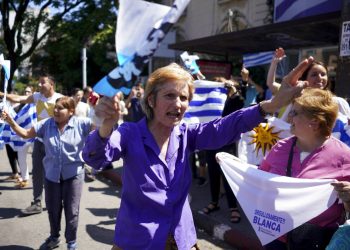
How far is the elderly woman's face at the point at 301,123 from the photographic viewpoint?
2.55 m

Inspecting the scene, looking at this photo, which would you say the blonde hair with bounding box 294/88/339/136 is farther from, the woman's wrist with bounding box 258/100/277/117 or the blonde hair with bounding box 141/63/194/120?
the blonde hair with bounding box 141/63/194/120

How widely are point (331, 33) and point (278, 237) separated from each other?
5692 millimetres

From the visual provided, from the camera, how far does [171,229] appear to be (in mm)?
2297

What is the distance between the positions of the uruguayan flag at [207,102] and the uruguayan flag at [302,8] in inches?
156

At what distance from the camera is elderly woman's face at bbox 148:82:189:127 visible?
87.2 inches

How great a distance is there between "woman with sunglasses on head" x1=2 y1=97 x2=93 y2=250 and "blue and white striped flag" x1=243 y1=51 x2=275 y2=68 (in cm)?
565

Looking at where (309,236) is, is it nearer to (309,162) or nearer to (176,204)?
(309,162)

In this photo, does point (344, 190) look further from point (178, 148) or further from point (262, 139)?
point (262, 139)

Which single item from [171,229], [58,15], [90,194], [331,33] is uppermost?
[58,15]

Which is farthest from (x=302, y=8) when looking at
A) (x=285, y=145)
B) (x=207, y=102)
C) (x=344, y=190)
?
(x=344, y=190)

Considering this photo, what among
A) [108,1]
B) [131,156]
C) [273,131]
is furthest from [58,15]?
[131,156]

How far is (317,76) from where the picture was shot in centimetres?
342

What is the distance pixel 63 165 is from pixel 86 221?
148 cm

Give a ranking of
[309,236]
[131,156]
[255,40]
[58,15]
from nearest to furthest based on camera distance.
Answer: [131,156], [309,236], [255,40], [58,15]
